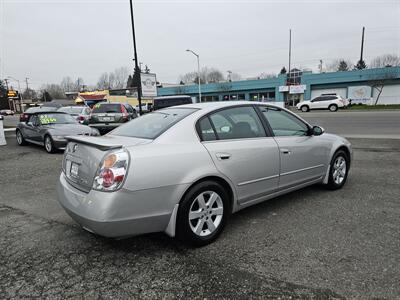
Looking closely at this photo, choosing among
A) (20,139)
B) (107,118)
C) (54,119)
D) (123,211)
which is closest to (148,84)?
(107,118)

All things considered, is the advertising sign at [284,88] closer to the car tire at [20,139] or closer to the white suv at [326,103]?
the white suv at [326,103]

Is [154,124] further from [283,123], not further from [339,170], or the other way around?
[339,170]

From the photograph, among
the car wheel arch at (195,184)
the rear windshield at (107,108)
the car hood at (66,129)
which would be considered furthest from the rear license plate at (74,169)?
the rear windshield at (107,108)

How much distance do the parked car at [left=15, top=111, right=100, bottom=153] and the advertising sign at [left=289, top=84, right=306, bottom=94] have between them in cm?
4511

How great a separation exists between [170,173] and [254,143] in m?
1.27

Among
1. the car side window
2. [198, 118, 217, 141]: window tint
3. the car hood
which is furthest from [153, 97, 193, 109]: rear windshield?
[198, 118, 217, 141]: window tint

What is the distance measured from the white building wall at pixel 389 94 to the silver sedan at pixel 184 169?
157 ft

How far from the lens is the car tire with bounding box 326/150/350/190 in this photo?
471 cm

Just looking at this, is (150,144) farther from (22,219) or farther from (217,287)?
(22,219)

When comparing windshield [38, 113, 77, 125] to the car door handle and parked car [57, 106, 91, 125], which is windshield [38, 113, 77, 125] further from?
the car door handle

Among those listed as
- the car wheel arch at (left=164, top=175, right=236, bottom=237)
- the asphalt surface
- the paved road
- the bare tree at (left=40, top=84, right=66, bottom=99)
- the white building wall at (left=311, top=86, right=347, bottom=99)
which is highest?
the bare tree at (left=40, top=84, right=66, bottom=99)

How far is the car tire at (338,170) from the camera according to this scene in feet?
15.5

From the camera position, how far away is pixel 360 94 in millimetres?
44281

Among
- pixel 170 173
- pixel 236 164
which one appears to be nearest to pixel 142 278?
pixel 170 173
